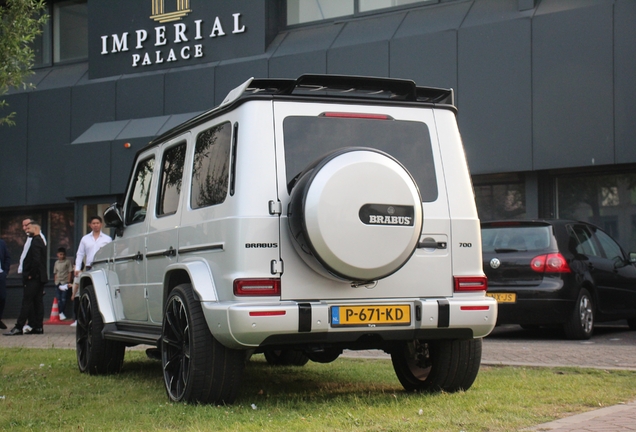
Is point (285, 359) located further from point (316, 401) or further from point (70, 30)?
point (70, 30)

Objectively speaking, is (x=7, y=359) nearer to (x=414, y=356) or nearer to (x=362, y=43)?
(x=414, y=356)

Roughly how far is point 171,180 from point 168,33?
13.9m

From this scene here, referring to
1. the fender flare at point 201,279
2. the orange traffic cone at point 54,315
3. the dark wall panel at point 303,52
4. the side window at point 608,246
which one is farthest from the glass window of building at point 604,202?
the fender flare at point 201,279

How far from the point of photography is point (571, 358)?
9539 mm

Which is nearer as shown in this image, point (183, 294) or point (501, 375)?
point (183, 294)

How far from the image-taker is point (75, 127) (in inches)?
853

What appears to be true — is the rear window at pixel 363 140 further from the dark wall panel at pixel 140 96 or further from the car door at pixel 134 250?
the dark wall panel at pixel 140 96

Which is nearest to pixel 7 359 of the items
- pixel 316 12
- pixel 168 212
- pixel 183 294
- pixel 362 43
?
pixel 168 212

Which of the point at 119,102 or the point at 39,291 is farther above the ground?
the point at 119,102

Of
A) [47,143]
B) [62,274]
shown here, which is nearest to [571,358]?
[62,274]

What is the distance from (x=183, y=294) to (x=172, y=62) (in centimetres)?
1491

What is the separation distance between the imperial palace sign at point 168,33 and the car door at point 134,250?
11.3 m

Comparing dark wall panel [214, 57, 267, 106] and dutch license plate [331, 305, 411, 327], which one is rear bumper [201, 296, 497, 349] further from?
dark wall panel [214, 57, 267, 106]

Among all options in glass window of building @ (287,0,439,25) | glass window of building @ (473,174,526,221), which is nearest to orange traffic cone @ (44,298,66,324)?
glass window of building @ (287,0,439,25)
